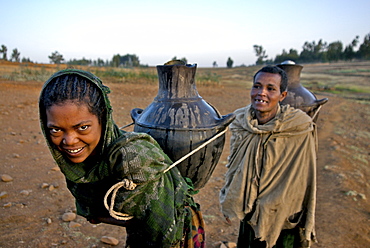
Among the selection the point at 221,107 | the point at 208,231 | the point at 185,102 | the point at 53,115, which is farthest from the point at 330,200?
the point at 221,107

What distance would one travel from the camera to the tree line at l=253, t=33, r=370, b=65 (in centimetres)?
5025

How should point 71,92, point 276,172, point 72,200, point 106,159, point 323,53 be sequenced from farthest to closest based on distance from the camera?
1. point 323,53
2. point 72,200
3. point 276,172
4. point 106,159
5. point 71,92

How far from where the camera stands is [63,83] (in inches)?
45.0

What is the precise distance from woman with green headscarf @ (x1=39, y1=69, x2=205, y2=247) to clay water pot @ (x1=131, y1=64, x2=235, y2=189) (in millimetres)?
277

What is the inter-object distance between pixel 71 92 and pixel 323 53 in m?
65.4

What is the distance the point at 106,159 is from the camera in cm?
124

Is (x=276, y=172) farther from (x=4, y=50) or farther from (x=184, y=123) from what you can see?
(x=4, y=50)

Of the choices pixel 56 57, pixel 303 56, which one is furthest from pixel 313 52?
pixel 56 57

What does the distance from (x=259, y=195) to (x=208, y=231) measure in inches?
51.2

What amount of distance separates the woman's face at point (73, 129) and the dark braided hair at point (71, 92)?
0.02 m

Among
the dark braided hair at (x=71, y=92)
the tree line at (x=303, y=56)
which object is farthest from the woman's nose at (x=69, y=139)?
the tree line at (x=303, y=56)

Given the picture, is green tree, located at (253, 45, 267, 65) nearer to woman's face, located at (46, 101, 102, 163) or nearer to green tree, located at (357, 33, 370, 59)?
green tree, located at (357, 33, 370, 59)

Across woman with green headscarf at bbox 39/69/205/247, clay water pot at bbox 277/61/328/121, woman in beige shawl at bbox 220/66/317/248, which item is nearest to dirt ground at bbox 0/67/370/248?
woman in beige shawl at bbox 220/66/317/248

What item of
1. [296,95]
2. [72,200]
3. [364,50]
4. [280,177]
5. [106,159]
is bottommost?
[72,200]
